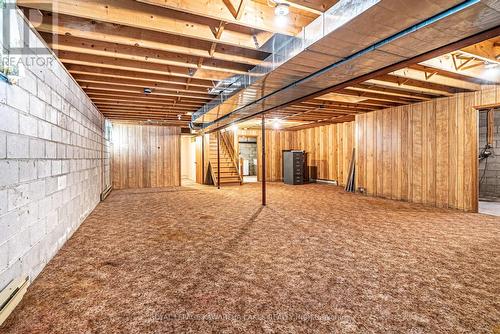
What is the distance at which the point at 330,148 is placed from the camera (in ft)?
28.2

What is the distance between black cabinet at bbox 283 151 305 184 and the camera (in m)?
8.34

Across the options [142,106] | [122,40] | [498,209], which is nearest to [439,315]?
[122,40]

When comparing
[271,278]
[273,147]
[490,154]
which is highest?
[273,147]

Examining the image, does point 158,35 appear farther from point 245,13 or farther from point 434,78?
point 434,78

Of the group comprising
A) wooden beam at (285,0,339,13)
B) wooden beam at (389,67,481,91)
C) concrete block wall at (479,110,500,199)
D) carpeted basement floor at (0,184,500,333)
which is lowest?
carpeted basement floor at (0,184,500,333)

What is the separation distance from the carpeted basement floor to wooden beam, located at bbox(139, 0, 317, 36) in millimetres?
2104

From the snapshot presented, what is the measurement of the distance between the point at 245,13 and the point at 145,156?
22.5 feet

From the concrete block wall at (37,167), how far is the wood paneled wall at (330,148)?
6996 millimetres

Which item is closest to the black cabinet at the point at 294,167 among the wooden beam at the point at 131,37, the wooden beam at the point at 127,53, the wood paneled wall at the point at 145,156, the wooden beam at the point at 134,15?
the wood paneled wall at the point at 145,156

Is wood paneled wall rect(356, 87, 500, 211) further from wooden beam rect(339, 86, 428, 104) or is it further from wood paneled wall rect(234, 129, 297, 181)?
wood paneled wall rect(234, 129, 297, 181)

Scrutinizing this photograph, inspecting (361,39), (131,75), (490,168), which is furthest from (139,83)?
(490,168)

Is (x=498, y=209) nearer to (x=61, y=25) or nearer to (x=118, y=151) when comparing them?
(x=61, y=25)

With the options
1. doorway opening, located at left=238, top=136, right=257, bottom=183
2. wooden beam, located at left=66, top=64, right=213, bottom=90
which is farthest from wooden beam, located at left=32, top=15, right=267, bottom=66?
doorway opening, located at left=238, top=136, right=257, bottom=183

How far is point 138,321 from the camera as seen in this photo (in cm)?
149
